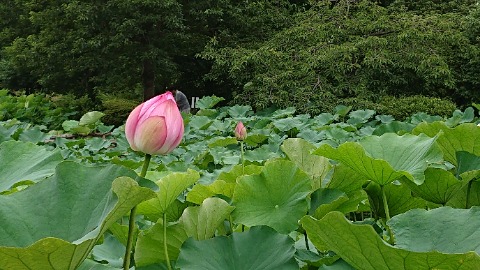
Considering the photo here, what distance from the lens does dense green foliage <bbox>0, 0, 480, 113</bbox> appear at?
6.99m

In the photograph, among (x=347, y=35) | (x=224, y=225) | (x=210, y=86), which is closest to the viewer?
(x=224, y=225)

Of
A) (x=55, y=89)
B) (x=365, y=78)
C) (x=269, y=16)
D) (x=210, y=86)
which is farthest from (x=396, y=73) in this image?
(x=55, y=89)

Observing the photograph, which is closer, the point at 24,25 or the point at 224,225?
the point at 224,225

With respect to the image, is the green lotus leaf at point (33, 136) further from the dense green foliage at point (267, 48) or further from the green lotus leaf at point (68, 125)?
the dense green foliage at point (267, 48)

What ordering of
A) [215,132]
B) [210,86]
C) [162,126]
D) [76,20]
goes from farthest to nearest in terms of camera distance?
1. [210,86]
2. [76,20]
3. [215,132]
4. [162,126]

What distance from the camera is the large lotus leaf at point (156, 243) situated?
2.10 ft

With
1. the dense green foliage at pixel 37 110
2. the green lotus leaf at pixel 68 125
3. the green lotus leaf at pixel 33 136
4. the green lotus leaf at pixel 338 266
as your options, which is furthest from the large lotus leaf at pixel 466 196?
the dense green foliage at pixel 37 110

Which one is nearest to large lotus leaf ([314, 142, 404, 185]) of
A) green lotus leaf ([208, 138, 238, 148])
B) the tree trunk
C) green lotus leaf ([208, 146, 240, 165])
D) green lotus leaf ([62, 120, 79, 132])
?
green lotus leaf ([208, 146, 240, 165])

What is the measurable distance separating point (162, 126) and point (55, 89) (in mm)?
10874

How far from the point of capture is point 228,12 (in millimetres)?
9125

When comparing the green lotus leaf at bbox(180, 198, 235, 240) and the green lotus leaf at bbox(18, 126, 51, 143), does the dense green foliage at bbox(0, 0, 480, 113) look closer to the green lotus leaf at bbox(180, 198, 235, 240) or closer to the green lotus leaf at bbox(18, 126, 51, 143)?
the green lotus leaf at bbox(18, 126, 51, 143)

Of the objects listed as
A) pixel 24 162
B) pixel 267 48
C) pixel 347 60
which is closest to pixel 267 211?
pixel 24 162

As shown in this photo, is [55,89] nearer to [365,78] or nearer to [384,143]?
[365,78]

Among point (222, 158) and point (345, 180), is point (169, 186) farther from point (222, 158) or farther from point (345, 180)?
point (222, 158)
